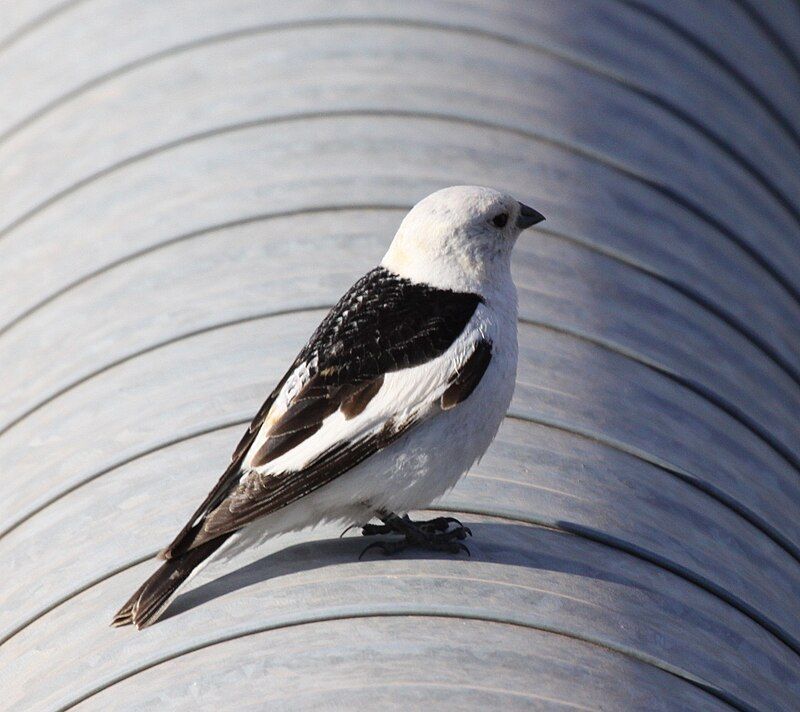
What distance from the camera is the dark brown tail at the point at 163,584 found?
552 centimetres

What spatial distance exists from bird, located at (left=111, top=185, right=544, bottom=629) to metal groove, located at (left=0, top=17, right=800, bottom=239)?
3.39 m

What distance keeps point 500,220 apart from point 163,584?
2.16 meters

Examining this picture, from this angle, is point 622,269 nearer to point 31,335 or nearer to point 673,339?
point 673,339

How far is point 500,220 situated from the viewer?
6477 millimetres

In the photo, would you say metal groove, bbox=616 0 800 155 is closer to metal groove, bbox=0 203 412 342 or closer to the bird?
metal groove, bbox=0 203 412 342

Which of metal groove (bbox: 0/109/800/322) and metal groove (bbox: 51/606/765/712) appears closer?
metal groove (bbox: 51/606/765/712)

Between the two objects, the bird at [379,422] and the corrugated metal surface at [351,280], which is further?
the bird at [379,422]

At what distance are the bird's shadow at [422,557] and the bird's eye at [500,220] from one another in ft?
4.27

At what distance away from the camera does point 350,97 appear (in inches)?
347

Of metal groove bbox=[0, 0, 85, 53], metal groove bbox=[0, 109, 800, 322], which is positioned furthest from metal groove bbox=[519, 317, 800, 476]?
metal groove bbox=[0, 0, 85, 53]

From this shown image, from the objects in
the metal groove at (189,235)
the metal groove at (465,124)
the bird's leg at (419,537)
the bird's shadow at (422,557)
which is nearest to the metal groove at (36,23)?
the metal groove at (465,124)

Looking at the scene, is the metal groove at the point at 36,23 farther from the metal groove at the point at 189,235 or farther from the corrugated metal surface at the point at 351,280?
the metal groove at the point at 189,235

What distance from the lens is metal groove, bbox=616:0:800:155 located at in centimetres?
1033

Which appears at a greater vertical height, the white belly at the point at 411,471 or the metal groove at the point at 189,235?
the metal groove at the point at 189,235
